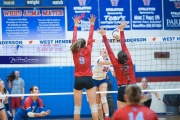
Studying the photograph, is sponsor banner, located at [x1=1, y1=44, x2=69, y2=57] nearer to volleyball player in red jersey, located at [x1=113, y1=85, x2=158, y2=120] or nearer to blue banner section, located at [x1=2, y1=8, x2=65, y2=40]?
blue banner section, located at [x1=2, y1=8, x2=65, y2=40]

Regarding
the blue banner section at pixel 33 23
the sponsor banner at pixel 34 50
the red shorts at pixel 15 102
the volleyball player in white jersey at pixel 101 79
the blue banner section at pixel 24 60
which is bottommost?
the red shorts at pixel 15 102

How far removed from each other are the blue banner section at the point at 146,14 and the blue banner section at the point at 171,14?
18 cm

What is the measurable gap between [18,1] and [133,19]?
3436 millimetres

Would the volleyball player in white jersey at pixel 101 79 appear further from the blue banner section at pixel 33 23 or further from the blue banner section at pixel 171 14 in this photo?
the blue banner section at pixel 171 14

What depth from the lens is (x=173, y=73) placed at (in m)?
13.4

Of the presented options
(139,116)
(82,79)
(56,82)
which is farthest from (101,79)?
(139,116)

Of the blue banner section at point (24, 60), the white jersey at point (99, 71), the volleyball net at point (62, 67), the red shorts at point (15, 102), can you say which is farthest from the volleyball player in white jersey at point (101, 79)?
the red shorts at point (15, 102)

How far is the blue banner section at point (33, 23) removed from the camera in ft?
42.8

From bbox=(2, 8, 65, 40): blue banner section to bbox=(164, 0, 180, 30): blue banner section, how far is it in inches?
122

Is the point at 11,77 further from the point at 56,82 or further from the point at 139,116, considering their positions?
the point at 139,116

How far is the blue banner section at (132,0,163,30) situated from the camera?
13352 millimetres

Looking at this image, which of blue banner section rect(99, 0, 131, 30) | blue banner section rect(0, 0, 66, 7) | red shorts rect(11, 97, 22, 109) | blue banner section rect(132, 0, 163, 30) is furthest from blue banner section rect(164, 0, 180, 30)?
red shorts rect(11, 97, 22, 109)

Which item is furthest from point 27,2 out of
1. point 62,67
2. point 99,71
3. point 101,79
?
point 101,79

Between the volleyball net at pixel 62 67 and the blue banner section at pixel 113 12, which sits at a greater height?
the blue banner section at pixel 113 12
